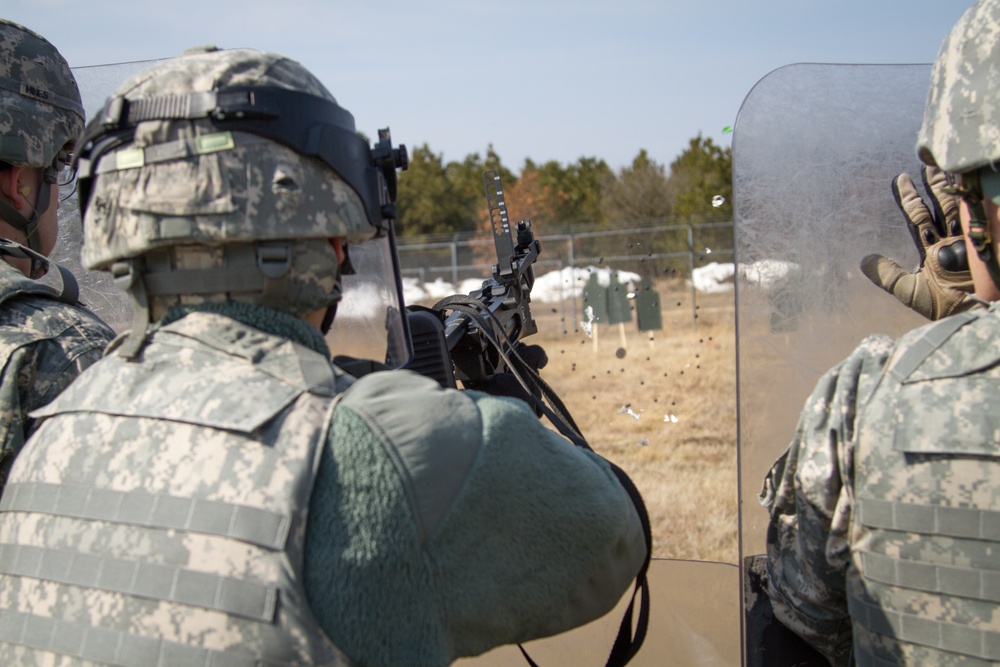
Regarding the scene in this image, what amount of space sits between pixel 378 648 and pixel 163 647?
12.0 inches

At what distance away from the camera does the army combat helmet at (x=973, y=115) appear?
163cm

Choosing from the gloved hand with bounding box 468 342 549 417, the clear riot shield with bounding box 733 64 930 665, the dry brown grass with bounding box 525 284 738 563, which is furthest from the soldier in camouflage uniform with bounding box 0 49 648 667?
the dry brown grass with bounding box 525 284 738 563

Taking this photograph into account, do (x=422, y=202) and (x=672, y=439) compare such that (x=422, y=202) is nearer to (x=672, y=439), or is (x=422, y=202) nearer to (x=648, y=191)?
(x=648, y=191)

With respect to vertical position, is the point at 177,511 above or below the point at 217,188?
below

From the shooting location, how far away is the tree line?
2355cm

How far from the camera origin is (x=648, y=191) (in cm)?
2570

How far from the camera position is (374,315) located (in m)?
2.18

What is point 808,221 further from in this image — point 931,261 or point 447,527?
point 447,527

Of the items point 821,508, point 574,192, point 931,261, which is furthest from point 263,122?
point 574,192

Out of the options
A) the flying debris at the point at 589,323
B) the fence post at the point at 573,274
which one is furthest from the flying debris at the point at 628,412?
the fence post at the point at 573,274

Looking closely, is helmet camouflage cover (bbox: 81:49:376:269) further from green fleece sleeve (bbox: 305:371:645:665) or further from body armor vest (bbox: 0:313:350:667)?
green fleece sleeve (bbox: 305:371:645:665)

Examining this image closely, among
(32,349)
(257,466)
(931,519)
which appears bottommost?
(931,519)

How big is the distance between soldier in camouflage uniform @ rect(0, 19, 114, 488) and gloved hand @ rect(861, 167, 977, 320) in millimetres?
2008

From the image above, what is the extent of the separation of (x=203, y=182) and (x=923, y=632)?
4.79 feet
